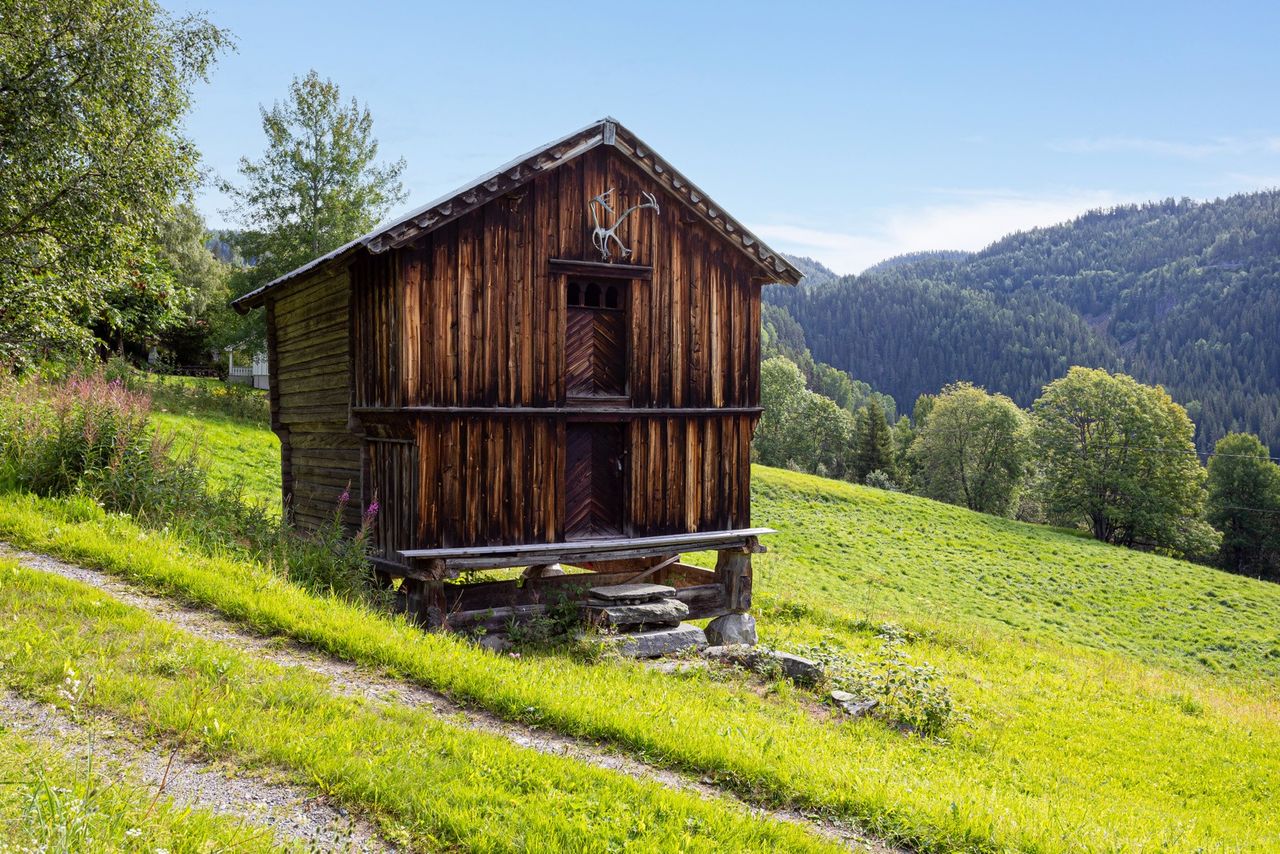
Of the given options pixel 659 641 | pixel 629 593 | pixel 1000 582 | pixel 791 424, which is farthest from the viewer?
pixel 791 424

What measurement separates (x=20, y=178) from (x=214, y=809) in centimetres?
1685

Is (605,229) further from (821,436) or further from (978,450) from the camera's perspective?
(821,436)

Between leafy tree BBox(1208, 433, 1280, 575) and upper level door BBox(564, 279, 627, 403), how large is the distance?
71207 mm

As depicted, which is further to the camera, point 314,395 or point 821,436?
point 821,436

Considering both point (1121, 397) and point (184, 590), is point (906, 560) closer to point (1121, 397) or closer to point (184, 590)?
point (184, 590)

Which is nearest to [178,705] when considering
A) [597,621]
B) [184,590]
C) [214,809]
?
[214,809]

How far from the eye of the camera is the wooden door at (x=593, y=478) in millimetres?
15180

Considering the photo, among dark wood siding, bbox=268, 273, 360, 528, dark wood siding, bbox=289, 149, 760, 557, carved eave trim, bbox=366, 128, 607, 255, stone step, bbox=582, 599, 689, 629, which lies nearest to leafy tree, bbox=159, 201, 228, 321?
dark wood siding, bbox=268, 273, 360, 528

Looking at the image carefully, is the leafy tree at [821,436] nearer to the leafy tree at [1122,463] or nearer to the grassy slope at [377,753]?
the leafy tree at [1122,463]

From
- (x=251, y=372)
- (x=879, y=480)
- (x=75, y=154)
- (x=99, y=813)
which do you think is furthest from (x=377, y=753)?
(x=879, y=480)

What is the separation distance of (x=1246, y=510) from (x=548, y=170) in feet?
247

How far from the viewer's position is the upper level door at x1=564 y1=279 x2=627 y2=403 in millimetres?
15102

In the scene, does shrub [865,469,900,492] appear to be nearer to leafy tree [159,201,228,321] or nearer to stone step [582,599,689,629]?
leafy tree [159,201,228,321]

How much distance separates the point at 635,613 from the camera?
14734 millimetres
